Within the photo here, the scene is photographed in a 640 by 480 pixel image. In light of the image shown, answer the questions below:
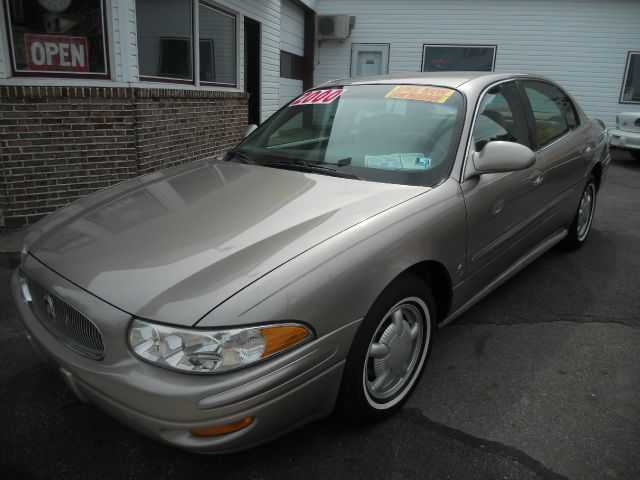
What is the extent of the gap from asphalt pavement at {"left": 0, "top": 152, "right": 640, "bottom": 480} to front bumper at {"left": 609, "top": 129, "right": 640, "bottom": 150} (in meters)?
8.05

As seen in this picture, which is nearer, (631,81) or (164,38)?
(164,38)

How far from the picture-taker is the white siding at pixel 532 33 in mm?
12570

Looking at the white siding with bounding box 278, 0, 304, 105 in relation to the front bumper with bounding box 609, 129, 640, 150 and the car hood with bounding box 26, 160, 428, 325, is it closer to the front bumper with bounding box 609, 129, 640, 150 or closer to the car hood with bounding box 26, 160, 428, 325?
the front bumper with bounding box 609, 129, 640, 150

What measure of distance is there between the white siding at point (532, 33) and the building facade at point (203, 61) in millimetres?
25

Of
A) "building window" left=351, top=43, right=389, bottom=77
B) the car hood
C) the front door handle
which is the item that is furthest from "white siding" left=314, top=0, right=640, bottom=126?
the car hood

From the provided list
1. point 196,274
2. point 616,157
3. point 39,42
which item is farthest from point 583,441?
point 616,157

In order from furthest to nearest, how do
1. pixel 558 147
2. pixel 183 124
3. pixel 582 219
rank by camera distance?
pixel 183 124
pixel 582 219
pixel 558 147

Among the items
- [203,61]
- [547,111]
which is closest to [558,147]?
[547,111]

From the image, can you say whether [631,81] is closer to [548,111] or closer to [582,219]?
[582,219]

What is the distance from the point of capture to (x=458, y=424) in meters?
2.32

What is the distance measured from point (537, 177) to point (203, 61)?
5.77 m

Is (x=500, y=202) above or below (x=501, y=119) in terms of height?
below

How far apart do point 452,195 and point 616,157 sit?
1114 cm

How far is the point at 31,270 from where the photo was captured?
2168 millimetres
